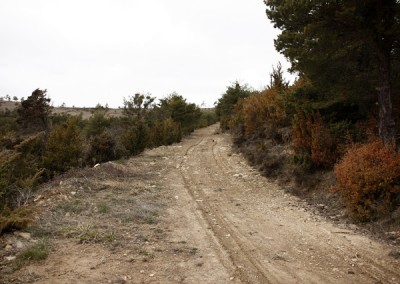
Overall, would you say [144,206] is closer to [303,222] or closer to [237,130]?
[303,222]

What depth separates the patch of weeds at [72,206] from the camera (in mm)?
8508

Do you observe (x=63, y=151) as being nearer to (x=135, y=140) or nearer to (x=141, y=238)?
(x=135, y=140)

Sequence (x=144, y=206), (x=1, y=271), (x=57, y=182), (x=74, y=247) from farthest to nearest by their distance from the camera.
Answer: (x=57, y=182) → (x=144, y=206) → (x=74, y=247) → (x=1, y=271)

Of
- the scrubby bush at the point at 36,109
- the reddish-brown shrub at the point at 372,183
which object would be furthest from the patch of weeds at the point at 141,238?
the scrubby bush at the point at 36,109

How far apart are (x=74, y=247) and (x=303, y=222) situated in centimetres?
536

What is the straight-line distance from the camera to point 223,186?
12.7m

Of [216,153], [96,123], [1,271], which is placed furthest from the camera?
[96,123]

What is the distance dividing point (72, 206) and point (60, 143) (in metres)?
10.3

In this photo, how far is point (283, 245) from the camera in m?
6.97

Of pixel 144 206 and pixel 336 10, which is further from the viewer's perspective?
pixel 144 206

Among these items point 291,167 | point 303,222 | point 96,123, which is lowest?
point 303,222

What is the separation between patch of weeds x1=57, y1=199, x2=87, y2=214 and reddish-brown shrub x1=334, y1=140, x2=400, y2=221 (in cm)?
666

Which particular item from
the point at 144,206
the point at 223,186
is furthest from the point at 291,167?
Result: the point at 144,206

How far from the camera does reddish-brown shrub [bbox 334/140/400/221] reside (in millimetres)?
8016
